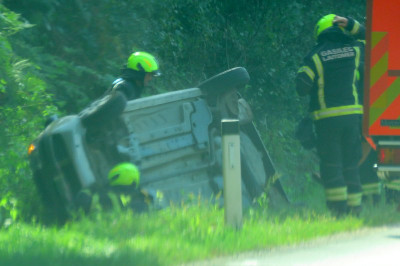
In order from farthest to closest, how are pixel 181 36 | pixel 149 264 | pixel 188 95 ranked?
pixel 181 36 < pixel 188 95 < pixel 149 264

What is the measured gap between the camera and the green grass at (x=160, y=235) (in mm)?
6016

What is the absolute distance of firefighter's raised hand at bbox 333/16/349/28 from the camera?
28.7ft

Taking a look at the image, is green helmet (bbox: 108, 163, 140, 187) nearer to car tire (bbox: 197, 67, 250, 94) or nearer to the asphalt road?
car tire (bbox: 197, 67, 250, 94)

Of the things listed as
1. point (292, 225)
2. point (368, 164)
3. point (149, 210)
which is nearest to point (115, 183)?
point (149, 210)

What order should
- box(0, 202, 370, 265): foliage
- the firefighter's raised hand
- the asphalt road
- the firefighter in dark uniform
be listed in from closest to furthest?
box(0, 202, 370, 265): foliage < the asphalt road < the firefighter in dark uniform < the firefighter's raised hand

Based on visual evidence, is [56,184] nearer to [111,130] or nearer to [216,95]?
[111,130]

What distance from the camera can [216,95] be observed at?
8.55m

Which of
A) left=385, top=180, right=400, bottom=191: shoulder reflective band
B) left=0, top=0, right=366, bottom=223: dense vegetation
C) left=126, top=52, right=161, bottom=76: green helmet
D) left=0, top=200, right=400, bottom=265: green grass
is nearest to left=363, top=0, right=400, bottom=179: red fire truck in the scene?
left=385, top=180, right=400, bottom=191: shoulder reflective band

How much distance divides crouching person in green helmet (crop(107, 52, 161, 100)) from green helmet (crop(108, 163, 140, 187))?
40.0 inches

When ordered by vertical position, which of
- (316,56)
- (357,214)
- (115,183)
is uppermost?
(316,56)

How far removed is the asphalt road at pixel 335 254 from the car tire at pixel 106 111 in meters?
Answer: 2.01

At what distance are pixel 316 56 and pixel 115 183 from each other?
2528 millimetres

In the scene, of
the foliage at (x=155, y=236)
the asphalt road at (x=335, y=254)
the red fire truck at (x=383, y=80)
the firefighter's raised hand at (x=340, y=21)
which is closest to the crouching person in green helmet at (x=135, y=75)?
the foliage at (x=155, y=236)

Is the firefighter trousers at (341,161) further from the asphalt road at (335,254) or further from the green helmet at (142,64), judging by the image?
the green helmet at (142,64)
